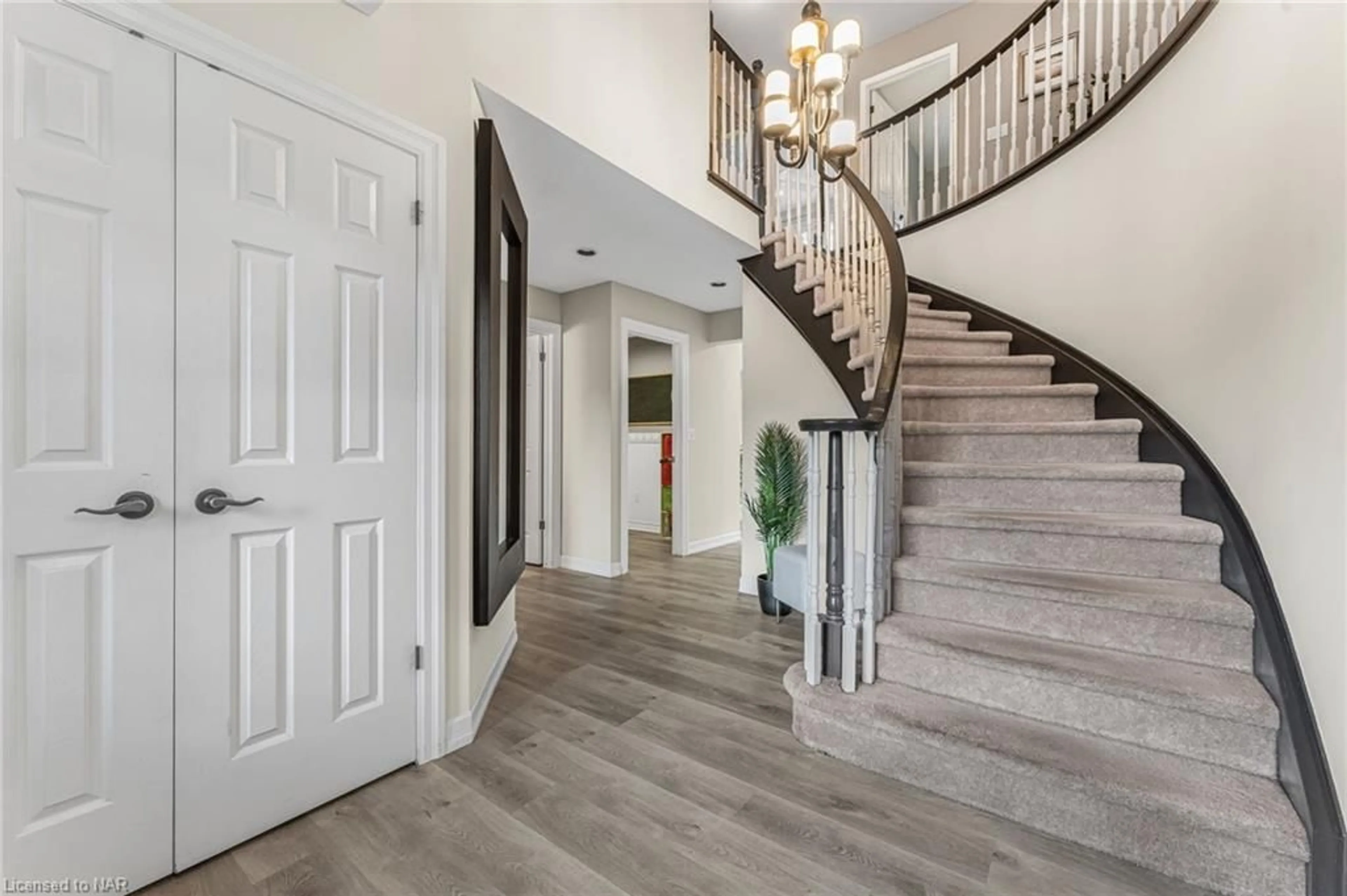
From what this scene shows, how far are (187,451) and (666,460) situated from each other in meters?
4.99

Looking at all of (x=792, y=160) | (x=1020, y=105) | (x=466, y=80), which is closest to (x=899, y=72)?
(x=1020, y=105)

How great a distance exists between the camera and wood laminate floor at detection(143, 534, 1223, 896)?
128 centimetres

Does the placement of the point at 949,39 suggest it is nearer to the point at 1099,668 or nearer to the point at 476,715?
the point at 1099,668

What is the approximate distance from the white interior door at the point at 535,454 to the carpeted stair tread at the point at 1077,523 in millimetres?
3212

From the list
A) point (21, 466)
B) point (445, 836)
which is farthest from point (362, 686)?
point (21, 466)

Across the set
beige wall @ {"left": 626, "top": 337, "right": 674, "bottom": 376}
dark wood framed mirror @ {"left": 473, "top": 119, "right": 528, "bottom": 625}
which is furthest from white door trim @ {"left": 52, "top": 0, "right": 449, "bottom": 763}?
beige wall @ {"left": 626, "top": 337, "right": 674, "bottom": 376}

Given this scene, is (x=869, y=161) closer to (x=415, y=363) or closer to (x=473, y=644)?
(x=415, y=363)

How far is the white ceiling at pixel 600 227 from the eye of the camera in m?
2.28

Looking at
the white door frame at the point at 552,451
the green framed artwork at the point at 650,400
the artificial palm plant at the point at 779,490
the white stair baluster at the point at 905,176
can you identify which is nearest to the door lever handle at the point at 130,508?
the artificial palm plant at the point at 779,490

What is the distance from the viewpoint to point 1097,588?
1.72 metres

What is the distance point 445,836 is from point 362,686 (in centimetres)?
50

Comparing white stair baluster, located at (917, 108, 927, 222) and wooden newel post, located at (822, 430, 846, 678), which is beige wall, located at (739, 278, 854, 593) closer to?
white stair baluster, located at (917, 108, 927, 222)

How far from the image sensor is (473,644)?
2.01 metres

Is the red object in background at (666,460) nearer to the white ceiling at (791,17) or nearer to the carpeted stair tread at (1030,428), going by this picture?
the carpeted stair tread at (1030,428)
